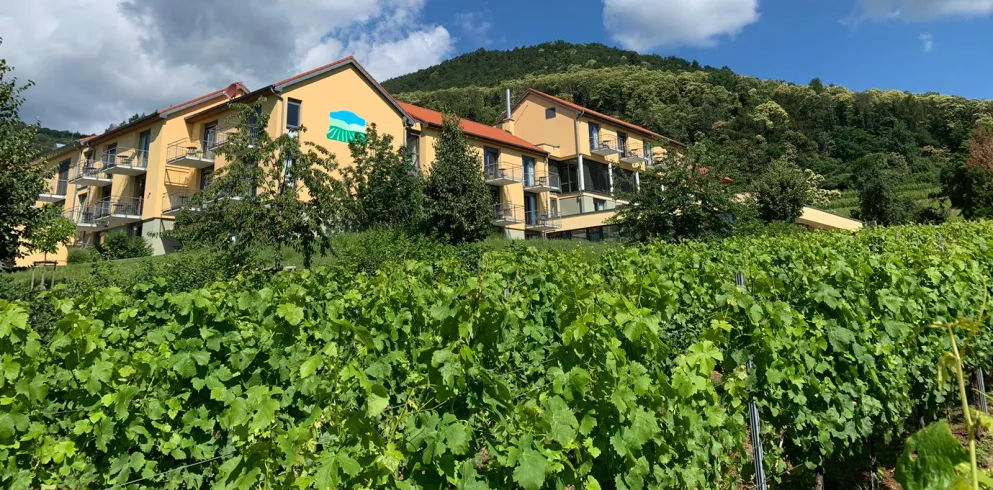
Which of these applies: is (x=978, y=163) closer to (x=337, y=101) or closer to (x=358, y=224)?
(x=358, y=224)

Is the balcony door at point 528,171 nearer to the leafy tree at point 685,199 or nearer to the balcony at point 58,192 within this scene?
the leafy tree at point 685,199

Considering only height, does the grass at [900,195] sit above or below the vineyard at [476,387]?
above

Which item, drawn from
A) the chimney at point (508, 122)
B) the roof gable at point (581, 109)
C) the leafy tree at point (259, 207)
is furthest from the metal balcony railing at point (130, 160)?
the roof gable at point (581, 109)

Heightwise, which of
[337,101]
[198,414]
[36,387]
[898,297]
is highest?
[337,101]

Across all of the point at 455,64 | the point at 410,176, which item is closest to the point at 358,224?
the point at 410,176

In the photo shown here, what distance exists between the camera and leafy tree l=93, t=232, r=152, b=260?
24.8m

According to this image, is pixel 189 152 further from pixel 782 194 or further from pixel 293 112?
pixel 782 194

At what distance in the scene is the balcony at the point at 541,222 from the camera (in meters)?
33.7

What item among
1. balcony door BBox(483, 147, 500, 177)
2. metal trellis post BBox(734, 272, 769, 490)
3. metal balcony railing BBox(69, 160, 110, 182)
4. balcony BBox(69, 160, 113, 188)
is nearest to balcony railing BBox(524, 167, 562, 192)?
balcony door BBox(483, 147, 500, 177)

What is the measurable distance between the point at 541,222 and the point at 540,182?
259cm

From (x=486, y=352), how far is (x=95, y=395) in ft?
7.09

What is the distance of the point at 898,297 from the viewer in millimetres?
4090

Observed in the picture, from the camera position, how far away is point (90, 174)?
3042 centimetres

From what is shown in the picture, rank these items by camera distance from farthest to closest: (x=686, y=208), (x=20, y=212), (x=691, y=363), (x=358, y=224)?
(x=358, y=224), (x=686, y=208), (x=20, y=212), (x=691, y=363)
